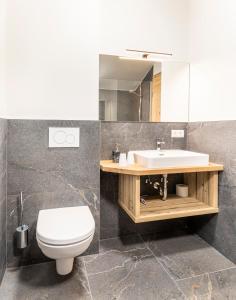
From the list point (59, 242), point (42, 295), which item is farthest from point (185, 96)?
point (42, 295)

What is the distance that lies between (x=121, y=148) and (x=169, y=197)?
710mm

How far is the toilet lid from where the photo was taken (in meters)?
1.26

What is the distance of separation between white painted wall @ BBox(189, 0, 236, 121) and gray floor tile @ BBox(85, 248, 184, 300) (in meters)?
1.39

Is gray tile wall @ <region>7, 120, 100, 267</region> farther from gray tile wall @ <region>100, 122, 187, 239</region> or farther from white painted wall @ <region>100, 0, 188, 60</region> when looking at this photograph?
white painted wall @ <region>100, 0, 188, 60</region>

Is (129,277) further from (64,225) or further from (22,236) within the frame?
(22,236)

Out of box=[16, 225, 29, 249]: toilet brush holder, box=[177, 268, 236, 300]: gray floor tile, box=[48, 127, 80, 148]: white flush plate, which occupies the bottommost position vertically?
box=[177, 268, 236, 300]: gray floor tile

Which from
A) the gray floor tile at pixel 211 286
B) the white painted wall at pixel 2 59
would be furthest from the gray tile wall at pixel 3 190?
the gray floor tile at pixel 211 286

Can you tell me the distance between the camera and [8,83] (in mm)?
1609

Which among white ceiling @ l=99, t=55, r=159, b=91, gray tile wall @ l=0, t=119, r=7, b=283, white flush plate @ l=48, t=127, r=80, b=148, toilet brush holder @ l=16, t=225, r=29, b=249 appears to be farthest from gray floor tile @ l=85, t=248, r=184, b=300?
white ceiling @ l=99, t=55, r=159, b=91

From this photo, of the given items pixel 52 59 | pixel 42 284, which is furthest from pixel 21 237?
pixel 52 59

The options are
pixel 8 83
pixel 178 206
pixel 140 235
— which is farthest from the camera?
A: pixel 140 235

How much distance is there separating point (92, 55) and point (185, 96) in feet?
3.74

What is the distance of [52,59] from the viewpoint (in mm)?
1686

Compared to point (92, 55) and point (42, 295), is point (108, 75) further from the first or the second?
point (42, 295)
